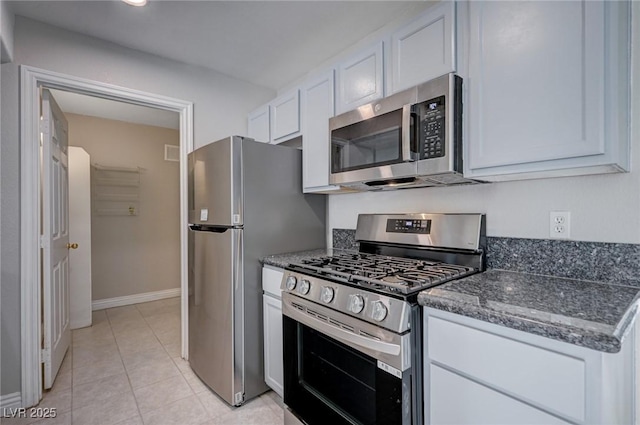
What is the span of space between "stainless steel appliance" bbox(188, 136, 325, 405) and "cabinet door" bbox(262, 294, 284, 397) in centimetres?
6

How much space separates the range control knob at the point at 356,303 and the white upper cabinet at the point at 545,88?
0.72 meters

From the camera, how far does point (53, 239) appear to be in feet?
7.16

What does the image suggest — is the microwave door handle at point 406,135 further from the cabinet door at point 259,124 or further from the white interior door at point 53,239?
the white interior door at point 53,239

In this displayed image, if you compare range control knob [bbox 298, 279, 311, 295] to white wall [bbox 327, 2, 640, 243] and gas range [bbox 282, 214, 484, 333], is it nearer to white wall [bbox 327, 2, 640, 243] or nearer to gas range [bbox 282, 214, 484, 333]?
gas range [bbox 282, 214, 484, 333]

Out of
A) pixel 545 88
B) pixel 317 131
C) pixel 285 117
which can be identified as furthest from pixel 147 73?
pixel 545 88

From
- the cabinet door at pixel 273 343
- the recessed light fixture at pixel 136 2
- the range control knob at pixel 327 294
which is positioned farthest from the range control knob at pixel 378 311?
the recessed light fixture at pixel 136 2

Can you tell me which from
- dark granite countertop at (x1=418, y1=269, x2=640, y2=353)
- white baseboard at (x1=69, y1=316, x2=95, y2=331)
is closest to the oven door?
dark granite countertop at (x1=418, y1=269, x2=640, y2=353)

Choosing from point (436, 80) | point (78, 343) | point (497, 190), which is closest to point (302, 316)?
point (497, 190)

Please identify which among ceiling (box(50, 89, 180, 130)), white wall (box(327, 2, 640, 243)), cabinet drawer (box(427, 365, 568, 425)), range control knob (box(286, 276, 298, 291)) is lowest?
cabinet drawer (box(427, 365, 568, 425))

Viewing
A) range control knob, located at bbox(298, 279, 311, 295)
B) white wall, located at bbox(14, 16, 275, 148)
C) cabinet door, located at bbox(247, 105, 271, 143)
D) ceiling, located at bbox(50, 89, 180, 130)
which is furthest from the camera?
ceiling, located at bbox(50, 89, 180, 130)

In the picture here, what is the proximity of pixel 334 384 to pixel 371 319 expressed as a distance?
19.1 inches

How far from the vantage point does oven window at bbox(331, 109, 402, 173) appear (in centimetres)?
151

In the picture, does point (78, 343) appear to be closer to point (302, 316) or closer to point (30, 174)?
point (30, 174)

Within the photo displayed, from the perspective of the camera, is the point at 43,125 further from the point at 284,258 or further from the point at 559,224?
the point at 559,224
